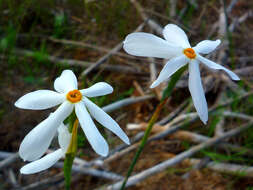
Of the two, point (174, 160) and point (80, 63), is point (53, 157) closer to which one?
point (174, 160)

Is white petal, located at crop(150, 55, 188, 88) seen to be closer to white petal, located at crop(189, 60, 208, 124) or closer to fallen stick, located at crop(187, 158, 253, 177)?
white petal, located at crop(189, 60, 208, 124)

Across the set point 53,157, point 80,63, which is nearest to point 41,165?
point 53,157

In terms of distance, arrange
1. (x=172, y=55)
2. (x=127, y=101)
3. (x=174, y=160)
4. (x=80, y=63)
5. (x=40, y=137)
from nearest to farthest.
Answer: (x=40, y=137) < (x=172, y=55) < (x=174, y=160) < (x=127, y=101) < (x=80, y=63)

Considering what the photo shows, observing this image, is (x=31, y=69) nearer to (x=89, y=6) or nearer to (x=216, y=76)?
(x=89, y=6)

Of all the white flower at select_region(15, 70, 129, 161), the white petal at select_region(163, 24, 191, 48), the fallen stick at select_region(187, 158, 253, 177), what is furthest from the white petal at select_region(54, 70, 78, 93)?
the fallen stick at select_region(187, 158, 253, 177)

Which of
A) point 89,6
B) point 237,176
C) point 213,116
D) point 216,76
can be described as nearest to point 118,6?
point 89,6

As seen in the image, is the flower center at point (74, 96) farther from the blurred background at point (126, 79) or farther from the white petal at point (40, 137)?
the blurred background at point (126, 79)

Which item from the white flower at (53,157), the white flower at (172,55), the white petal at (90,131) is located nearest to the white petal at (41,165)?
the white flower at (53,157)

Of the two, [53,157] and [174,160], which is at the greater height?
[53,157]
